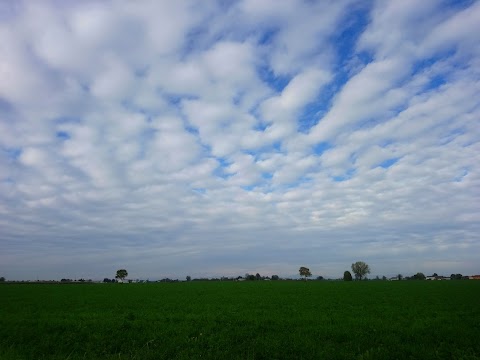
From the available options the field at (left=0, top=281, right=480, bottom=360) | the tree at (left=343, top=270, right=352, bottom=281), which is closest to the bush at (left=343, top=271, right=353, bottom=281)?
the tree at (left=343, top=270, right=352, bottom=281)

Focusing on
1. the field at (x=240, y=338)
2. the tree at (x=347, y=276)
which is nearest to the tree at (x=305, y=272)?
the tree at (x=347, y=276)

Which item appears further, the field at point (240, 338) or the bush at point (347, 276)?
the bush at point (347, 276)

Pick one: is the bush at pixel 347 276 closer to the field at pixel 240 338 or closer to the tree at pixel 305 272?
the tree at pixel 305 272

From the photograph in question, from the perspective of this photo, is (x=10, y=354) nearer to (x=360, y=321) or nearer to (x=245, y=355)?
(x=245, y=355)

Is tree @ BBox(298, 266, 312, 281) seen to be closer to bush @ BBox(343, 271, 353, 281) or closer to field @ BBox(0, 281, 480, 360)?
bush @ BBox(343, 271, 353, 281)

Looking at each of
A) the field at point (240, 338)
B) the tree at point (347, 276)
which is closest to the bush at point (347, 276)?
the tree at point (347, 276)

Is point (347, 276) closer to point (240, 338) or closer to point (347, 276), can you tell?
point (347, 276)

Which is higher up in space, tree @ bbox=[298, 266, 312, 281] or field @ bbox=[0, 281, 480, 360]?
tree @ bbox=[298, 266, 312, 281]

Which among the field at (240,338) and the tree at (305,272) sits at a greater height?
the tree at (305,272)

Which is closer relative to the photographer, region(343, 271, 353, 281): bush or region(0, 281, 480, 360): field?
region(0, 281, 480, 360): field

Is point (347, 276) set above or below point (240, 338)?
above

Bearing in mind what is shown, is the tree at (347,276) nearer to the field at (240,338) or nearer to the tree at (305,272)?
the tree at (305,272)

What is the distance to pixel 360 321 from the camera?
1905 centimetres

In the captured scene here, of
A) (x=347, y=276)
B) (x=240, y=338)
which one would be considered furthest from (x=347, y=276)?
(x=240, y=338)
